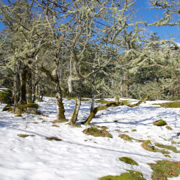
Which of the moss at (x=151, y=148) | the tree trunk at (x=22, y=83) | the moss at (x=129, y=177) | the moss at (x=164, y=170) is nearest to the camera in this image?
the moss at (x=129, y=177)

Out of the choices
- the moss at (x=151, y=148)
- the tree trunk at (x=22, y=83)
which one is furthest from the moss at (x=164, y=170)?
the tree trunk at (x=22, y=83)

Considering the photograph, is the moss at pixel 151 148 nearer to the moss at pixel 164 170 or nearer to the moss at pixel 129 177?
the moss at pixel 164 170

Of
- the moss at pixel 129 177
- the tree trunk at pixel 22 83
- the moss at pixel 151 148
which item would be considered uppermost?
the tree trunk at pixel 22 83

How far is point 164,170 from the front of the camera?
4039 mm

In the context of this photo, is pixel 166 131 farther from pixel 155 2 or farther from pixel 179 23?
pixel 155 2

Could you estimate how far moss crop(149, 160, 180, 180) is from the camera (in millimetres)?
3772

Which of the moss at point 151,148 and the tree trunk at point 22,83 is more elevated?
the tree trunk at point 22,83

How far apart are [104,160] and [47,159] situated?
1.57 meters

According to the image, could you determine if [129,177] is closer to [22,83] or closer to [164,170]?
[164,170]

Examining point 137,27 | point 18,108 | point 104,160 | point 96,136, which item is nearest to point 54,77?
point 18,108

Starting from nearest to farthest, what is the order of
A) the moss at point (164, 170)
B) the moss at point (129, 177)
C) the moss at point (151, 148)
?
the moss at point (129, 177) < the moss at point (164, 170) < the moss at point (151, 148)

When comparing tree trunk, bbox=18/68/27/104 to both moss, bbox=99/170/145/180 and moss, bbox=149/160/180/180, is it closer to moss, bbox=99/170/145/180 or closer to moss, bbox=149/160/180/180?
moss, bbox=99/170/145/180

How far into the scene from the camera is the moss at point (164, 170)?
12.4 feet

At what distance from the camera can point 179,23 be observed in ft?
17.2
